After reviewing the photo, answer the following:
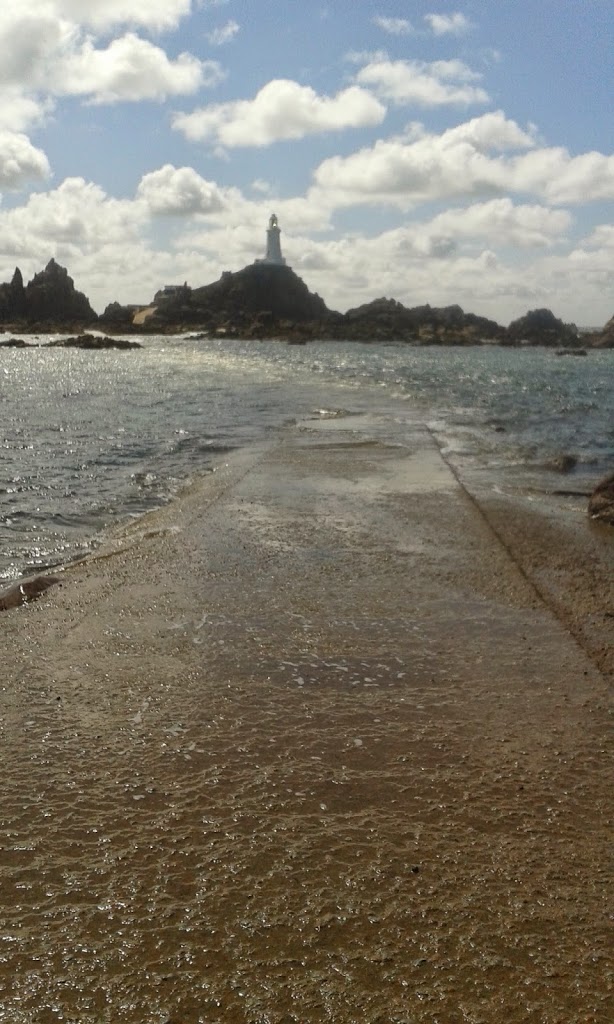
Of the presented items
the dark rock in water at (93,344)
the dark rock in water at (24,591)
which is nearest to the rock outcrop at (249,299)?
the dark rock in water at (93,344)

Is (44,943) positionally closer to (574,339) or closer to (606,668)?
(606,668)

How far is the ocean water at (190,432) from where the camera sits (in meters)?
11.1

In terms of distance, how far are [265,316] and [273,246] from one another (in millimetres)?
30469

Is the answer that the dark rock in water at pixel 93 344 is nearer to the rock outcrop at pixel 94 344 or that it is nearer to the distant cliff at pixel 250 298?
the rock outcrop at pixel 94 344

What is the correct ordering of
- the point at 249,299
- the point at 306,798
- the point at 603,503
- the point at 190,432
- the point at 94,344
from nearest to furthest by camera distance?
the point at 306,798, the point at 603,503, the point at 190,432, the point at 94,344, the point at 249,299

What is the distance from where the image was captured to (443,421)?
22219 mm

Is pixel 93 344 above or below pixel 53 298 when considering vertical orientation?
below

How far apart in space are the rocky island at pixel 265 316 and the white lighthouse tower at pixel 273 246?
218 millimetres

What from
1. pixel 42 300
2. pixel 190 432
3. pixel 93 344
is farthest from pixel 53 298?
pixel 190 432

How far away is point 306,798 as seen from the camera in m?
3.50

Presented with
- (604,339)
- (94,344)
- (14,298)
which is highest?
(14,298)

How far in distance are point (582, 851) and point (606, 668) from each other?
6.80ft

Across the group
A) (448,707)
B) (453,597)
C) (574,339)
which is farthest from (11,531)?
(574,339)

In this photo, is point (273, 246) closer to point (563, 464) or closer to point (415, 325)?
point (415, 325)
